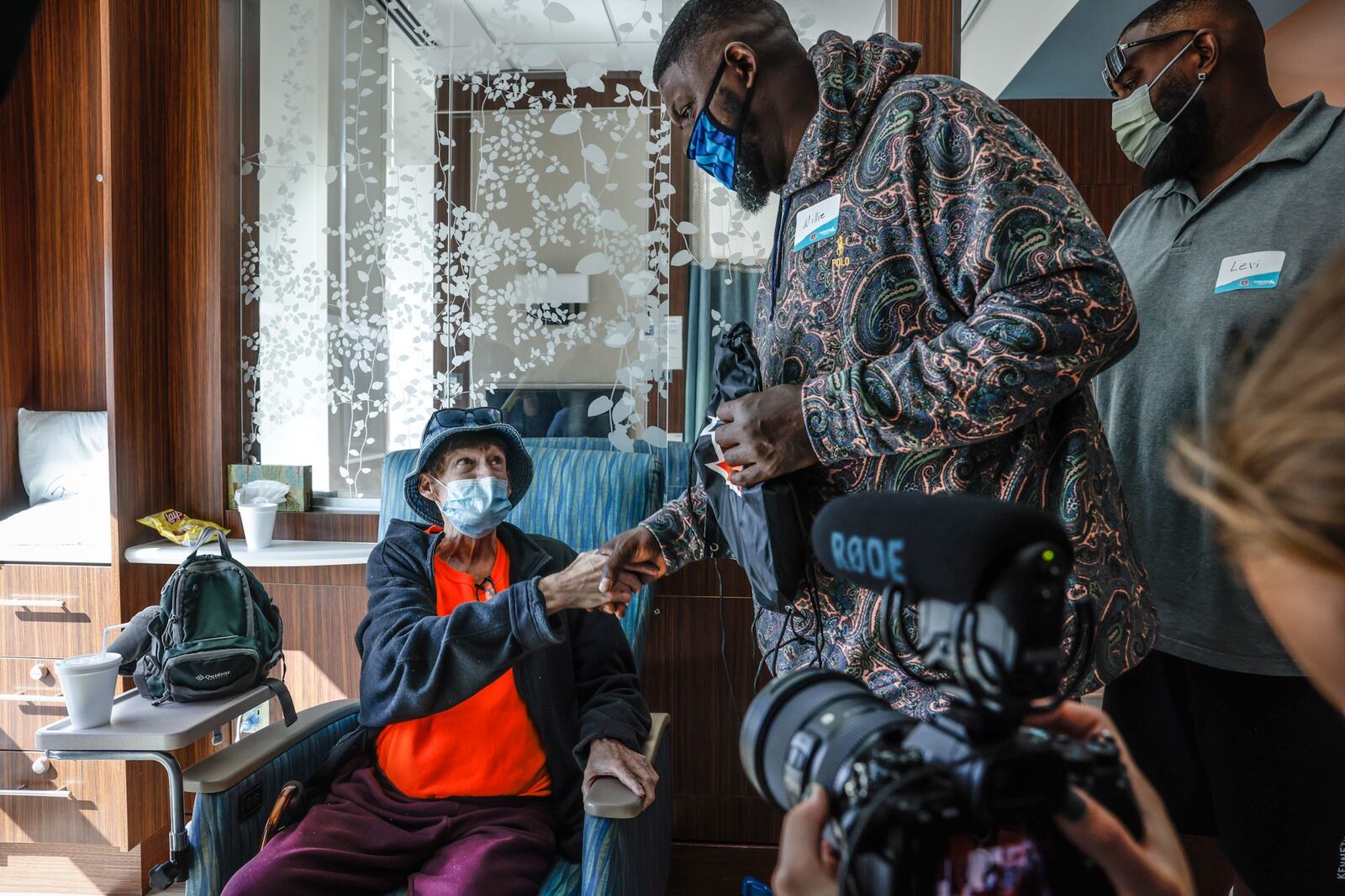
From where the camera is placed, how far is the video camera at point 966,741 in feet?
1.41

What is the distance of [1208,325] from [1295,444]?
0.94m

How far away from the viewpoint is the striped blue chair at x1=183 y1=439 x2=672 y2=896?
50.2 inches

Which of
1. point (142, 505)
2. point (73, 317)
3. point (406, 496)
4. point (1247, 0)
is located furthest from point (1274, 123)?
point (73, 317)

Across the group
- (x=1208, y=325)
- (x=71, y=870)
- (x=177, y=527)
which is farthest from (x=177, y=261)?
(x=1208, y=325)

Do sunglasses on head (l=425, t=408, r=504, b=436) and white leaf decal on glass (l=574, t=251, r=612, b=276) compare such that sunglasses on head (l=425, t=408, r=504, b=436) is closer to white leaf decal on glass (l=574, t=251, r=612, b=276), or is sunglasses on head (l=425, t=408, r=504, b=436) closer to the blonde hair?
white leaf decal on glass (l=574, t=251, r=612, b=276)

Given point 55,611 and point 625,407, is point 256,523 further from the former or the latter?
point 625,407

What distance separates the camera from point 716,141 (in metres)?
1.22

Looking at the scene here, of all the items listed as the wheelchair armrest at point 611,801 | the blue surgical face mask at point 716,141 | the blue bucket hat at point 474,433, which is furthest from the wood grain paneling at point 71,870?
the blue surgical face mask at point 716,141

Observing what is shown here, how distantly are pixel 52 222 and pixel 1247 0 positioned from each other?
3.03m

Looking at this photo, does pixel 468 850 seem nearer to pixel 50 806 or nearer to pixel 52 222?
pixel 50 806

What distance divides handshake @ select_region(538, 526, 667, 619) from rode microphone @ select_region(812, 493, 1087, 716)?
32.5 inches

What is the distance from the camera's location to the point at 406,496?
1.69 meters

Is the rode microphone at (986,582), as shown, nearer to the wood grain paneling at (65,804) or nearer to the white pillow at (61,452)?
the wood grain paneling at (65,804)

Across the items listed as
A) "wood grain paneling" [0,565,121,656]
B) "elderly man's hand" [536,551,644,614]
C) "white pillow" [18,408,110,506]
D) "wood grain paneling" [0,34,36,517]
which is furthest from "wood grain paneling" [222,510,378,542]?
"elderly man's hand" [536,551,644,614]
